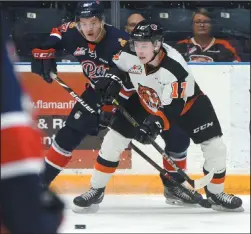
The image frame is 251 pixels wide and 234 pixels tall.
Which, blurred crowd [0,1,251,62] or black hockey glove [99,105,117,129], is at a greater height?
blurred crowd [0,1,251,62]

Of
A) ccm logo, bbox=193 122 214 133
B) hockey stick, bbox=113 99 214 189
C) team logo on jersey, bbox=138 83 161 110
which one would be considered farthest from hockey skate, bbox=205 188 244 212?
team logo on jersey, bbox=138 83 161 110

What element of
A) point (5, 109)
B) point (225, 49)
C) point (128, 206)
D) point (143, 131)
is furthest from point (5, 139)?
point (225, 49)

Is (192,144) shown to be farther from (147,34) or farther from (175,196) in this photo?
(147,34)

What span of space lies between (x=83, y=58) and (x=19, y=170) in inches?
131

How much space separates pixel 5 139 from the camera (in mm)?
763

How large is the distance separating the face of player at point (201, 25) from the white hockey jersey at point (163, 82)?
1.04 meters

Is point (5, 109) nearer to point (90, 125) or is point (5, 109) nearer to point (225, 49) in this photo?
point (90, 125)

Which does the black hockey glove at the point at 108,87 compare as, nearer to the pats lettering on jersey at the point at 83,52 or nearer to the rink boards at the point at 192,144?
the pats lettering on jersey at the point at 83,52

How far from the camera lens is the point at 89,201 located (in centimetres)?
409

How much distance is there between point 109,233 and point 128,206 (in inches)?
33.6

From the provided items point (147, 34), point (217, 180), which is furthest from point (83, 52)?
point (217, 180)

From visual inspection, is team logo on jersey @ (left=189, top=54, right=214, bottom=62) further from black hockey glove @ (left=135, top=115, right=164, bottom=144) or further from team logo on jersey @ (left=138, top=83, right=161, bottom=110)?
black hockey glove @ (left=135, top=115, right=164, bottom=144)

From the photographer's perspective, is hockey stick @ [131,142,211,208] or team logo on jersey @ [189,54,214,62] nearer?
hockey stick @ [131,142,211,208]

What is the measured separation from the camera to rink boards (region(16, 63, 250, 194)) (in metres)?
4.62
